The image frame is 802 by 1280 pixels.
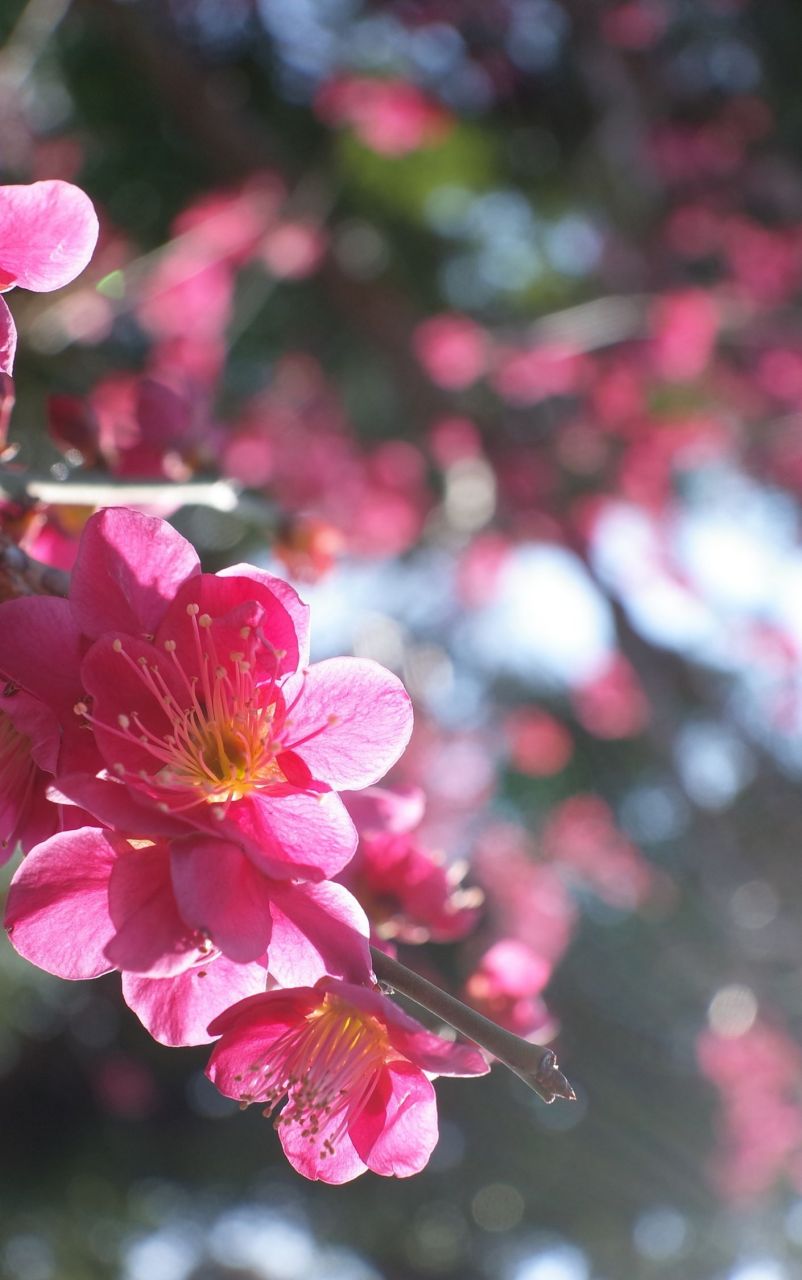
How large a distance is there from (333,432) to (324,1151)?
3875 mm

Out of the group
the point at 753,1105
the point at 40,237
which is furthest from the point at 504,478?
the point at 40,237

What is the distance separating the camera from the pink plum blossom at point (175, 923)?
583 mm

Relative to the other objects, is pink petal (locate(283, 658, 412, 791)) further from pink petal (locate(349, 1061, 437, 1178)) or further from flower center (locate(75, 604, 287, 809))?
pink petal (locate(349, 1061, 437, 1178))

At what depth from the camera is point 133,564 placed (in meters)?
0.66

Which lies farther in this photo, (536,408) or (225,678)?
(536,408)

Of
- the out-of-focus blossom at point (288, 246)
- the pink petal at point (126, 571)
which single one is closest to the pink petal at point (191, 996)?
the pink petal at point (126, 571)

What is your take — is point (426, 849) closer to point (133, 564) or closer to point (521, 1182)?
point (133, 564)

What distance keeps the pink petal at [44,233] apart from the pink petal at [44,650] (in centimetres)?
21

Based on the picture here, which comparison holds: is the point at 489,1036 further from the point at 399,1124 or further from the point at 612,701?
the point at 612,701

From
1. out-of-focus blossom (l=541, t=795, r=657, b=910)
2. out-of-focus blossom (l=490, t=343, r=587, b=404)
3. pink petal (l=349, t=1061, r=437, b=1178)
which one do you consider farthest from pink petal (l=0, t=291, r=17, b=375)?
out-of-focus blossom (l=541, t=795, r=657, b=910)

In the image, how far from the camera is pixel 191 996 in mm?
650

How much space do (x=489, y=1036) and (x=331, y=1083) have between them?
0.49 ft

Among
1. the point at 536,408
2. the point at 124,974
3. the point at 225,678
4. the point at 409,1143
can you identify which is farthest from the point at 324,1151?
the point at 536,408

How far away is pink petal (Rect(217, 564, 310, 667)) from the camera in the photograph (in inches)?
26.2
